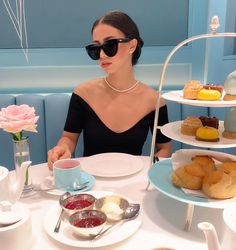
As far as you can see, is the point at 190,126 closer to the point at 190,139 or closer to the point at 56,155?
the point at 190,139

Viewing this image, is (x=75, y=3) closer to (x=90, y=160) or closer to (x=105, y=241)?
(x=90, y=160)

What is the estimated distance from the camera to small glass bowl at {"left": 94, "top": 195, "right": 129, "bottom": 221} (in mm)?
806

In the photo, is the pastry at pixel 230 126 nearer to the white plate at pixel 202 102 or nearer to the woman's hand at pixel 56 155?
the white plate at pixel 202 102

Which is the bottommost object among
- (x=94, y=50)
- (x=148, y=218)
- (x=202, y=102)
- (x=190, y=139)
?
(x=148, y=218)

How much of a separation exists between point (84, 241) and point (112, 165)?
0.47 metres

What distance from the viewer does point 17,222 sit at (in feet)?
2.29

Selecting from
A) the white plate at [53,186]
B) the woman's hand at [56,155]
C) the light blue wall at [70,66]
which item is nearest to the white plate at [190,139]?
the white plate at [53,186]

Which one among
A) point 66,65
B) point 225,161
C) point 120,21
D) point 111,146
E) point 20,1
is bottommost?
point 111,146

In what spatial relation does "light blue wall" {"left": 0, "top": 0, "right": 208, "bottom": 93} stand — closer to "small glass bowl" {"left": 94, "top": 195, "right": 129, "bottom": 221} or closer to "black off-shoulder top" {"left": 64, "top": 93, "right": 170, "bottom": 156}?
"black off-shoulder top" {"left": 64, "top": 93, "right": 170, "bottom": 156}

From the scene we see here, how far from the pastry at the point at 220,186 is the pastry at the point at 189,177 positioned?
0.09ft

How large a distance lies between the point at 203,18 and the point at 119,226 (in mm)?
1511

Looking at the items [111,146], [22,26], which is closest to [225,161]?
[111,146]

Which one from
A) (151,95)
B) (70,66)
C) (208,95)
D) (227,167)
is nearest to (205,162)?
(227,167)

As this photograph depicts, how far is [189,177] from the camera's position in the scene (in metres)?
0.83
